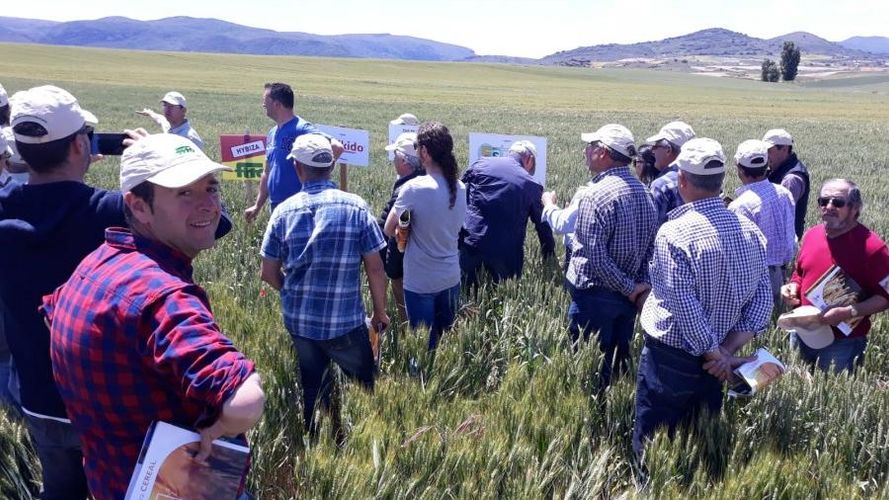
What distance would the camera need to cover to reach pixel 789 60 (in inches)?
4222

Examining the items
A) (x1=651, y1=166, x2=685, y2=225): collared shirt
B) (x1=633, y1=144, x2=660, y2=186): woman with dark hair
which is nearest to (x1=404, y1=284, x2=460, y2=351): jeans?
(x1=651, y1=166, x2=685, y2=225): collared shirt

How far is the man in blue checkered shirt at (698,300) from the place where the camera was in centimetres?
309

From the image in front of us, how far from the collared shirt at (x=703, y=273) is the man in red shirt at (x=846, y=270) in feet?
3.69

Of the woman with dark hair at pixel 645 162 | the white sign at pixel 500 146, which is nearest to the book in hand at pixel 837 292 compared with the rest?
the woman with dark hair at pixel 645 162

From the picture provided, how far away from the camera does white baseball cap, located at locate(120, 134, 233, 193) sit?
6.25 ft

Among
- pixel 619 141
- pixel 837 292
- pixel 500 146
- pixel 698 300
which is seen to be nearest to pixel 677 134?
pixel 619 141

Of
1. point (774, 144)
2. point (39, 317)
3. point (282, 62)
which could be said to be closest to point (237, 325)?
point (39, 317)

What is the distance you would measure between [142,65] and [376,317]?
78409 millimetres

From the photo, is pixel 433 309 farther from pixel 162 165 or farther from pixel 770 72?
pixel 770 72

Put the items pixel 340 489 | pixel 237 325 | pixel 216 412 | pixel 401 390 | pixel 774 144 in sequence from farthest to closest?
pixel 774 144 < pixel 237 325 < pixel 401 390 < pixel 340 489 < pixel 216 412

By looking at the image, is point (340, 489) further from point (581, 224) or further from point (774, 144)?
point (774, 144)

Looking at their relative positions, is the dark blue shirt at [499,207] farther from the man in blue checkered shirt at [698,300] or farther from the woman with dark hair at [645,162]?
the man in blue checkered shirt at [698,300]

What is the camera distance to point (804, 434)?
133 inches

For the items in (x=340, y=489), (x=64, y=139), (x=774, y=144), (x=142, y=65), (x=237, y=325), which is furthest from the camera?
(x=142, y=65)
